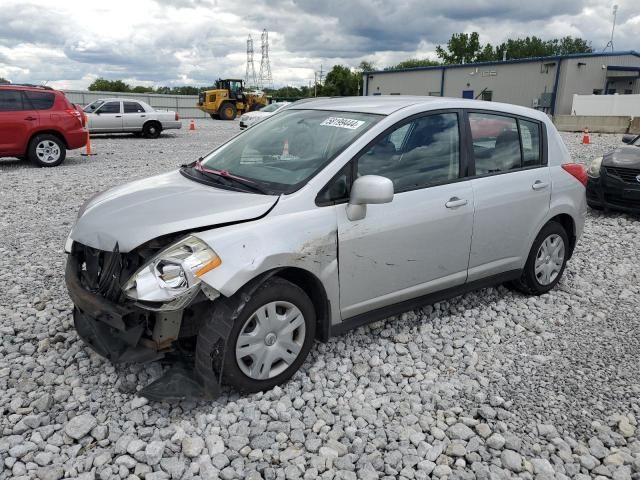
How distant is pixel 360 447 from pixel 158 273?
4.69 feet

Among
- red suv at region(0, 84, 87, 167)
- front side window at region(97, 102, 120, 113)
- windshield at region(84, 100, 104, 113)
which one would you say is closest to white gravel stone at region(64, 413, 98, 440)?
red suv at region(0, 84, 87, 167)

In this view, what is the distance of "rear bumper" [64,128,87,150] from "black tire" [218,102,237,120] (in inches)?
850

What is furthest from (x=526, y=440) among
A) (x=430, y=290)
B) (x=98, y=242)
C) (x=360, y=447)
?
(x=98, y=242)

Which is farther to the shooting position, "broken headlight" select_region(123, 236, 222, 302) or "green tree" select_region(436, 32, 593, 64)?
"green tree" select_region(436, 32, 593, 64)

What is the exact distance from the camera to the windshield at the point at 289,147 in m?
3.53

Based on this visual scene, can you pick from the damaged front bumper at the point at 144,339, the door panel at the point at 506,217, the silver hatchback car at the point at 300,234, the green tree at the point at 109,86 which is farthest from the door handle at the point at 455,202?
the green tree at the point at 109,86

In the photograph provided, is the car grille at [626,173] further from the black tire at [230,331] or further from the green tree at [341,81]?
the green tree at [341,81]

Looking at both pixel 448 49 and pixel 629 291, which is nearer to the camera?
pixel 629 291

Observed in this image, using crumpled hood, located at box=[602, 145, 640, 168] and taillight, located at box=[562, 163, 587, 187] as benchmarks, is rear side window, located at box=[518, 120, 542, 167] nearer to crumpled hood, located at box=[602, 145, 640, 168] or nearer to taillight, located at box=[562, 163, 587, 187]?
taillight, located at box=[562, 163, 587, 187]

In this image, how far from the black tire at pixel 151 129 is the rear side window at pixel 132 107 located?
0.56 meters

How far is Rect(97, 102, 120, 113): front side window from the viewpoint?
19.6m

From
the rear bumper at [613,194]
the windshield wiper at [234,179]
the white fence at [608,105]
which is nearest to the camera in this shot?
the windshield wiper at [234,179]

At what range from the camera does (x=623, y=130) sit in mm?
26422

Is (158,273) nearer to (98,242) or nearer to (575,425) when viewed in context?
(98,242)
